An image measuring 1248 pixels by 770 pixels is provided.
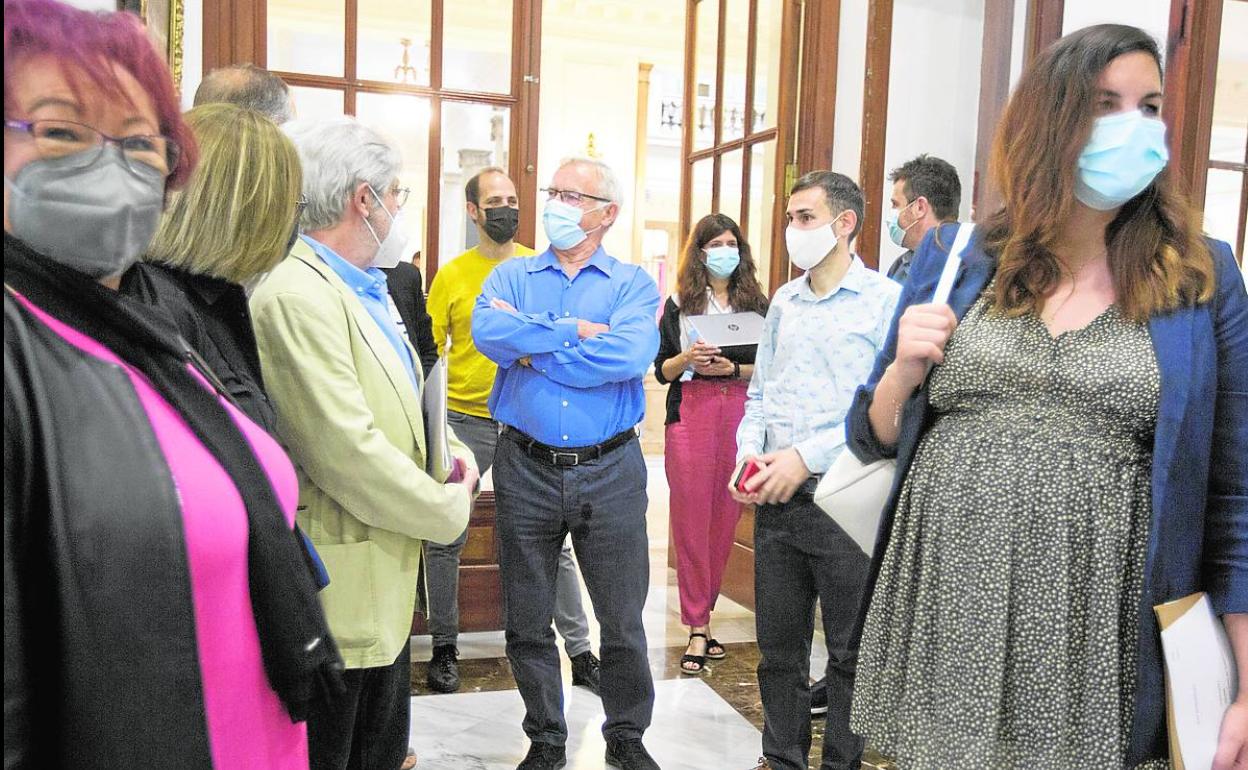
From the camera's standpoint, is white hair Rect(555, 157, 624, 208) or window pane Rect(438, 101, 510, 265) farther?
window pane Rect(438, 101, 510, 265)

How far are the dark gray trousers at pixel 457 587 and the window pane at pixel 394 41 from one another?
1.32 m

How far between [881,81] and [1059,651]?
2855mm

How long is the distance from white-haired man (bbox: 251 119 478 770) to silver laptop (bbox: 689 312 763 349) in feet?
6.10

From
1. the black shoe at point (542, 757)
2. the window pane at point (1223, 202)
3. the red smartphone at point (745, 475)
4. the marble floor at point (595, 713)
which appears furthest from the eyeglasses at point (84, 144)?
the window pane at point (1223, 202)

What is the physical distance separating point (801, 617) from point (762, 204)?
2.16 m

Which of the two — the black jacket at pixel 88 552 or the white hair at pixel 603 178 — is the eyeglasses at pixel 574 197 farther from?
the black jacket at pixel 88 552

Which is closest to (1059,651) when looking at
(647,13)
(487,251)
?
(487,251)

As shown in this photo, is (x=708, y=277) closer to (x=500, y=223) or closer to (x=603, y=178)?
(x=500, y=223)

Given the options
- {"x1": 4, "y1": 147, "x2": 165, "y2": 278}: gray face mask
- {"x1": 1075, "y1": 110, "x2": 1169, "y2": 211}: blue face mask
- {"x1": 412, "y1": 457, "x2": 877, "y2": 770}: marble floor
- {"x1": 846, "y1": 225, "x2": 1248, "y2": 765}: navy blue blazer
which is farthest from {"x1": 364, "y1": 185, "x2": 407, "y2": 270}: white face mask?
{"x1": 412, "y1": 457, "x2": 877, "y2": 770}: marble floor

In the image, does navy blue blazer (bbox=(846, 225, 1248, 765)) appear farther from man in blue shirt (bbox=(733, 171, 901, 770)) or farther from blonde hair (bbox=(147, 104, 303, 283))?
blonde hair (bbox=(147, 104, 303, 283))

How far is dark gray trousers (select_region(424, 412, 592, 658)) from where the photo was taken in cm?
328

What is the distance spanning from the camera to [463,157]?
148 inches

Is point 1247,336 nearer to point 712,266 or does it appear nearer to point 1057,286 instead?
point 1057,286

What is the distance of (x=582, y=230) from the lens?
2.66 metres
